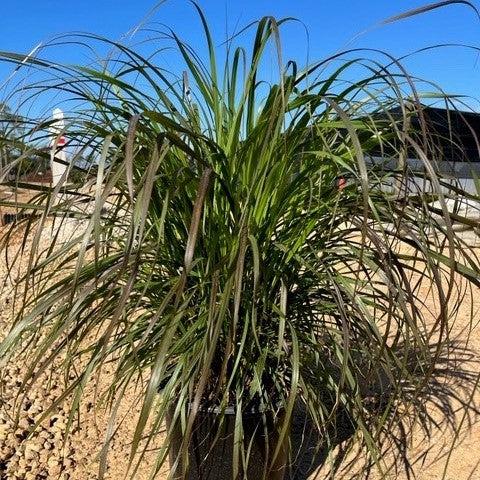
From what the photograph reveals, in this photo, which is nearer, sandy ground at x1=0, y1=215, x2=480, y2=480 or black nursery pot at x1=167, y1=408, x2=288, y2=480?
black nursery pot at x1=167, y1=408, x2=288, y2=480

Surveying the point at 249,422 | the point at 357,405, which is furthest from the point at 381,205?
the point at 249,422

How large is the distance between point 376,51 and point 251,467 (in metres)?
1.13

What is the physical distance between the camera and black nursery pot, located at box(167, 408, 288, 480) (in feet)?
5.29

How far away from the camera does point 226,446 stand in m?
1.69

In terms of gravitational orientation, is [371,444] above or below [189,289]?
below

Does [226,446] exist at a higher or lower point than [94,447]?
higher

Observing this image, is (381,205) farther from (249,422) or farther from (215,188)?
(249,422)

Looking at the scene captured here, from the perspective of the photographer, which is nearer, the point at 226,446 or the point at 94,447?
the point at 226,446

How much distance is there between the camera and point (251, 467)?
1680 millimetres

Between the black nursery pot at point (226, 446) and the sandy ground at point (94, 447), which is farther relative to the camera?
the sandy ground at point (94, 447)

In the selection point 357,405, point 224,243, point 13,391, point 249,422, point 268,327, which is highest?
point 224,243

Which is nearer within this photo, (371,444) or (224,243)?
(371,444)

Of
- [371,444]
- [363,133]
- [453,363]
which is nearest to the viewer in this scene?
[371,444]

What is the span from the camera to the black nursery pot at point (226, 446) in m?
1.61
